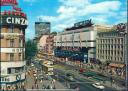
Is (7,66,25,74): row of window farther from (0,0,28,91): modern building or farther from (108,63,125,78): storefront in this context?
(108,63,125,78): storefront

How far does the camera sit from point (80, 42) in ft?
567

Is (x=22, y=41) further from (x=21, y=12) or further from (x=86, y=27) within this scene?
(x=86, y=27)

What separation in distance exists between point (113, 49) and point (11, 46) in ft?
226

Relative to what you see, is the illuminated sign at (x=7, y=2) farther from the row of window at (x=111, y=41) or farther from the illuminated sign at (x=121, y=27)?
the illuminated sign at (x=121, y=27)

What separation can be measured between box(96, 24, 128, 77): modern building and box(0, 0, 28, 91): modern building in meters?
50.2

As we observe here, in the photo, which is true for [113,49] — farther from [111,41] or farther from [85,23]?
[85,23]

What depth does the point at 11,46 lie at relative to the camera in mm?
69500

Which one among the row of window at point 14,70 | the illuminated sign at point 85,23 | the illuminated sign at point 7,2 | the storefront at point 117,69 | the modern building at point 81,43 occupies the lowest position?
the storefront at point 117,69

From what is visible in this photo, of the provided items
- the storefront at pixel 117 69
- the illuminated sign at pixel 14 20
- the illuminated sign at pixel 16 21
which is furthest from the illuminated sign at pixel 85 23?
the illuminated sign at pixel 14 20

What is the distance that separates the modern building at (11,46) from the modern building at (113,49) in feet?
165

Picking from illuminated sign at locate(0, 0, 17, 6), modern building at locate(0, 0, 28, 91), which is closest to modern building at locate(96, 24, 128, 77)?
modern building at locate(0, 0, 28, 91)

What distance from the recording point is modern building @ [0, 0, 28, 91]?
68438 millimetres

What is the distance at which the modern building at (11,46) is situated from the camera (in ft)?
225

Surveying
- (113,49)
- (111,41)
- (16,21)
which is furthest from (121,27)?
(16,21)
